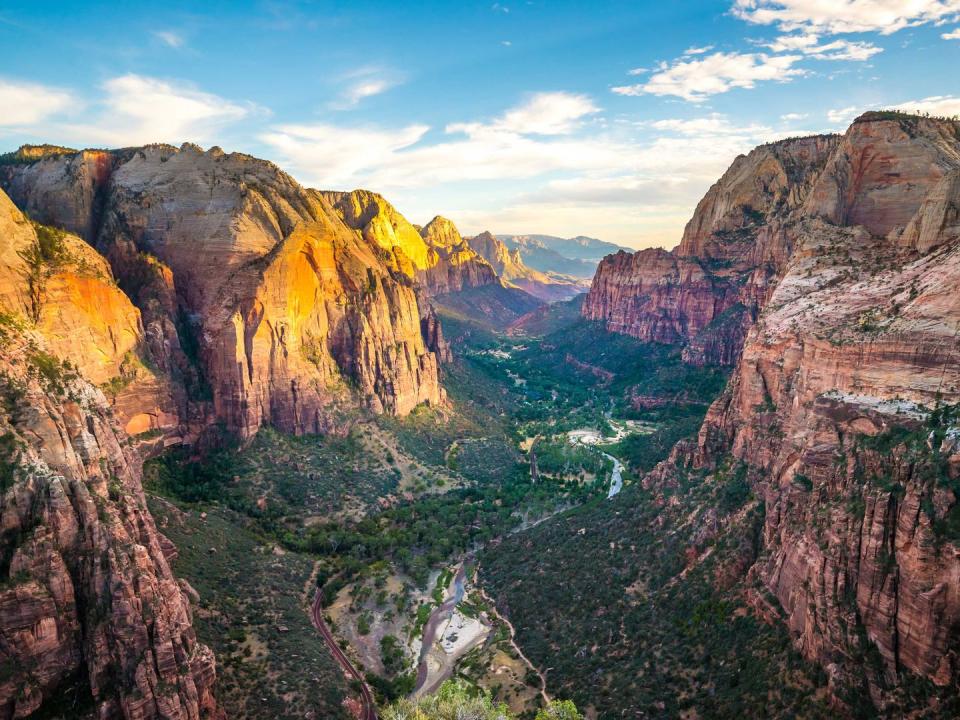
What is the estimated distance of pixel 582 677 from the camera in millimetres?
49219

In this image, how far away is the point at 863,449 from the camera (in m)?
39.8

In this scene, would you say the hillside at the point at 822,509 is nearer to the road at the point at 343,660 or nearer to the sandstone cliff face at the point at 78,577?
the road at the point at 343,660

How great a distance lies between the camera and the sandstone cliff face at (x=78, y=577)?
34.0 m

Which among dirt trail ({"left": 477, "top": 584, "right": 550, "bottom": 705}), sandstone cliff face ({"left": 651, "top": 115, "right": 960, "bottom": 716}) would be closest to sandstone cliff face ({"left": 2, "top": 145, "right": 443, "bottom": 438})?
dirt trail ({"left": 477, "top": 584, "right": 550, "bottom": 705})

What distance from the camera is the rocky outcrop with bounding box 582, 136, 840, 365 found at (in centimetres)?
13075

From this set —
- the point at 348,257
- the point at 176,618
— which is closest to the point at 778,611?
the point at 176,618

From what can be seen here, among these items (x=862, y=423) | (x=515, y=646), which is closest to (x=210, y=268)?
(x=515, y=646)

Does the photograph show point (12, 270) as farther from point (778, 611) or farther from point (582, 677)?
point (778, 611)

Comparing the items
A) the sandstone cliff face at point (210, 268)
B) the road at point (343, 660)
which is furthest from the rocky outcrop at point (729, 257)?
the road at point (343, 660)

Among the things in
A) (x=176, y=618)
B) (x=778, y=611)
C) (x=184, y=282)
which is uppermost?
(x=184, y=282)

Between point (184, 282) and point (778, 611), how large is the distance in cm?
8004

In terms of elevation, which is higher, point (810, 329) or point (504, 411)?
point (810, 329)

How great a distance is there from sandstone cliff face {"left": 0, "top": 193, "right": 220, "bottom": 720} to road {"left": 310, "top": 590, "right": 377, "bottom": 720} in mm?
14015

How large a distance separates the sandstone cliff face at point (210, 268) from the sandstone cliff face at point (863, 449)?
6246 cm
